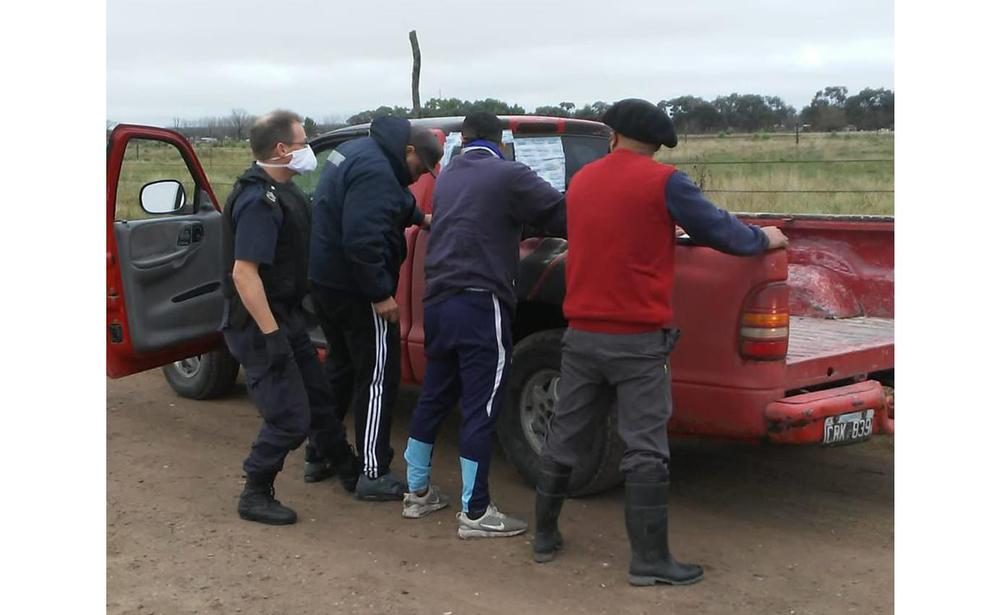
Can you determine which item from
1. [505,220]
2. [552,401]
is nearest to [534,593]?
[552,401]

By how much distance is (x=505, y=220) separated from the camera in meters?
5.02

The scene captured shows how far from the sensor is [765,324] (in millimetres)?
4785

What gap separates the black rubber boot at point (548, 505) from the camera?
474cm

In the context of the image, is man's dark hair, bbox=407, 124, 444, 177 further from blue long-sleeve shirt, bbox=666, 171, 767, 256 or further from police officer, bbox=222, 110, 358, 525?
blue long-sleeve shirt, bbox=666, 171, 767, 256

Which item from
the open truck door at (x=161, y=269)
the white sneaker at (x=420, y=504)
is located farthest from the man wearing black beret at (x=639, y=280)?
the open truck door at (x=161, y=269)

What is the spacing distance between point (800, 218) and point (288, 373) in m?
3.18

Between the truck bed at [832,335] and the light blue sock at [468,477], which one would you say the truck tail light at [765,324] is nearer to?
the truck bed at [832,335]

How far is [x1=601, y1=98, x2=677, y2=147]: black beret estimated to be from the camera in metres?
4.49

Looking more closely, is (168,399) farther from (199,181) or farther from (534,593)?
(534,593)

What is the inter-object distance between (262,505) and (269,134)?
5.71 ft

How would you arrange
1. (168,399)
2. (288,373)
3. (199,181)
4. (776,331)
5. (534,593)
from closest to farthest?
(534,593) → (776,331) → (288,373) → (199,181) → (168,399)

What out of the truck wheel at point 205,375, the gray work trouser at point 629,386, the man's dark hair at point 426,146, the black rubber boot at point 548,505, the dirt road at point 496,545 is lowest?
the dirt road at point 496,545

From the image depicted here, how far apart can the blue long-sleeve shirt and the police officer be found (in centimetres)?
180

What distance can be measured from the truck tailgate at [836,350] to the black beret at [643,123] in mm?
1181
